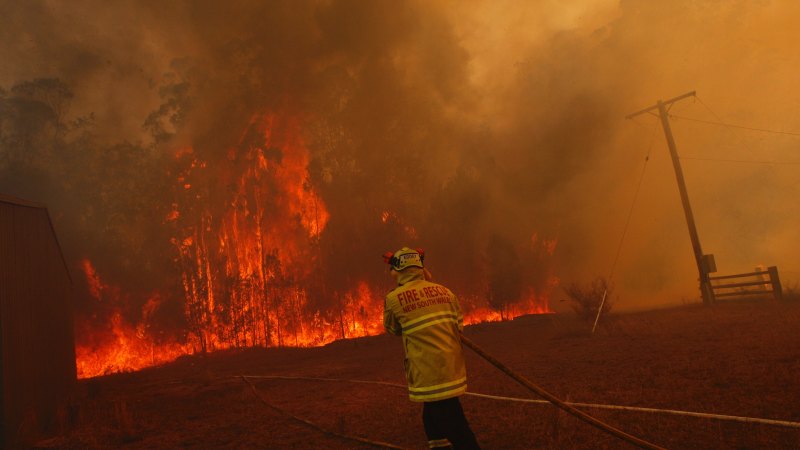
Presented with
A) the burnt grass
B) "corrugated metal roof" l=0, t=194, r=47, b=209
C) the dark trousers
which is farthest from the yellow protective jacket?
"corrugated metal roof" l=0, t=194, r=47, b=209

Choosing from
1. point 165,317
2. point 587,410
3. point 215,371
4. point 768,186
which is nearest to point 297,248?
point 165,317

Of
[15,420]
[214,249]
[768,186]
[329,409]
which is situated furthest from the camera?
[768,186]

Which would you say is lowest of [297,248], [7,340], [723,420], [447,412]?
[723,420]

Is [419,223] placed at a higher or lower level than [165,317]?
higher

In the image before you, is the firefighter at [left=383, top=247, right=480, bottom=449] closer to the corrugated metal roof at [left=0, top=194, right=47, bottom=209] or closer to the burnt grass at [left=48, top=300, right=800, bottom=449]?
the burnt grass at [left=48, top=300, right=800, bottom=449]

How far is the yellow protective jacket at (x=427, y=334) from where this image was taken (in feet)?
13.3

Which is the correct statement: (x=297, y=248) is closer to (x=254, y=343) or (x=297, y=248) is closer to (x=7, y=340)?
(x=254, y=343)

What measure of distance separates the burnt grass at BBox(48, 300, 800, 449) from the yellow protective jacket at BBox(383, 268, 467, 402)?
2.05m

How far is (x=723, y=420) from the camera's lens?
5.29 metres

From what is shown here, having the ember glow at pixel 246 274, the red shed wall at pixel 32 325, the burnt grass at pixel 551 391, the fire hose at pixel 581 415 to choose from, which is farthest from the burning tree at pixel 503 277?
the fire hose at pixel 581 415

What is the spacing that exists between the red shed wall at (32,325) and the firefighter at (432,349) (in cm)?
950

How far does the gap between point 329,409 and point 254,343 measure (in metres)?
20.0

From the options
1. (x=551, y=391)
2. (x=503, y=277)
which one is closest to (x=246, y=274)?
(x=503, y=277)

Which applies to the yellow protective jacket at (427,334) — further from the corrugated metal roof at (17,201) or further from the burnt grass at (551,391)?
the corrugated metal roof at (17,201)
